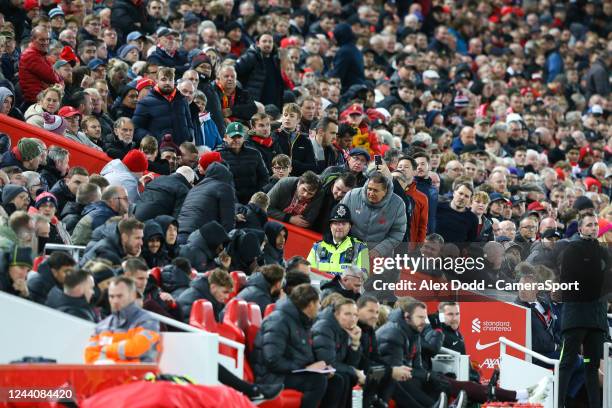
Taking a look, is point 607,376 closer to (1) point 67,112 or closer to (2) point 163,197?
(2) point 163,197

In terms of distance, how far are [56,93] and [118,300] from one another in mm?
5023

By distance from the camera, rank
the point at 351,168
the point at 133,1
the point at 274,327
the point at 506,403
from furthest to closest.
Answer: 1. the point at 133,1
2. the point at 351,168
3. the point at 506,403
4. the point at 274,327

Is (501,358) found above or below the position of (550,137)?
below

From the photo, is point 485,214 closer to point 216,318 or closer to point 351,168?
point 351,168

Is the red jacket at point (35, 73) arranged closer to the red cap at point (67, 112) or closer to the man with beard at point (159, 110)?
the red cap at point (67, 112)

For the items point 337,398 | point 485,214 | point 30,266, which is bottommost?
point 337,398

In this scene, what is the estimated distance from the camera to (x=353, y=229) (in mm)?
15625

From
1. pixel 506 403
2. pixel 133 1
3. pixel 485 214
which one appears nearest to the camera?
pixel 506 403

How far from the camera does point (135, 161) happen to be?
15398mm

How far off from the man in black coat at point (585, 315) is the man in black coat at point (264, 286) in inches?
144

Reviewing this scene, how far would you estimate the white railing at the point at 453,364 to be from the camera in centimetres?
1441

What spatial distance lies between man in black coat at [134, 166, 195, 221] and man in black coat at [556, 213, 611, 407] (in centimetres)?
411

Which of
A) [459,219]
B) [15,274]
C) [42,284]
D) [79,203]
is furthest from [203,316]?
[459,219]

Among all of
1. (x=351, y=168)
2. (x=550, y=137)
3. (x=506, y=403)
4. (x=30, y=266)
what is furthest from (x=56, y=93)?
(x=550, y=137)
